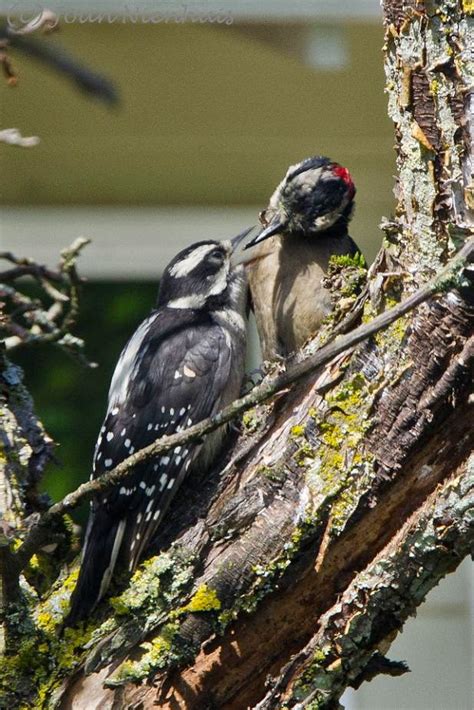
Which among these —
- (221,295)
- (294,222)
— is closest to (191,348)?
(221,295)

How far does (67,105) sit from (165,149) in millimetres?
557

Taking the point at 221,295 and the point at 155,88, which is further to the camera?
the point at 155,88

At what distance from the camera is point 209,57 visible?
17.4ft

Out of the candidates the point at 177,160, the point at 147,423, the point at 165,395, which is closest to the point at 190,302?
the point at 165,395

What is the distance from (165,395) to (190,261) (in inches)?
22.0

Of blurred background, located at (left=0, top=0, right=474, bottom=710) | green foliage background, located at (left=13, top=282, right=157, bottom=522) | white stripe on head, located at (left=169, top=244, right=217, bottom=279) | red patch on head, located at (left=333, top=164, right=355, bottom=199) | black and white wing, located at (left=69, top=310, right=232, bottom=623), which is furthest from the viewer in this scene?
green foliage background, located at (left=13, top=282, right=157, bottom=522)

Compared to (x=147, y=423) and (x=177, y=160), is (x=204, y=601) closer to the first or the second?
(x=147, y=423)

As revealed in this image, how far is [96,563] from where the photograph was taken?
8.79 ft

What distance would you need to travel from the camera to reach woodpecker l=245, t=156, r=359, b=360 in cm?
335

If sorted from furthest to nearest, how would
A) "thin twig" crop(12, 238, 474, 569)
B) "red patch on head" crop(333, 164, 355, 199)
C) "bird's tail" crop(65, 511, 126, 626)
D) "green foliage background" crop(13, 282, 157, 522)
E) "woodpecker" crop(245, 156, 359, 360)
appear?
"green foliage background" crop(13, 282, 157, 522)
"red patch on head" crop(333, 164, 355, 199)
"woodpecker" crop(245, 156, 359, 360)
"bird's tail" crop(65, 511, 126, 626)
"thin twig" crop(12, 238, 474, 569)

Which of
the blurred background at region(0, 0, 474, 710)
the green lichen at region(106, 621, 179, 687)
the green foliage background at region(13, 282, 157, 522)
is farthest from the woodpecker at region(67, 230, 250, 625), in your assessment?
the green foliage background at region(13, 282, 157, 522)

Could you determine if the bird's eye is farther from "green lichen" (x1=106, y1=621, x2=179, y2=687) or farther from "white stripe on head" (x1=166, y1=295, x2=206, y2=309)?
"green lichen" (x1=106, y1=621, x2=179, y2=687)

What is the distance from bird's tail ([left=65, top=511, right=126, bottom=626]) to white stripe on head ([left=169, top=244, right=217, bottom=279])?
91cm

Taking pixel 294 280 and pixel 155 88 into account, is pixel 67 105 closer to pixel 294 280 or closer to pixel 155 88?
pixel 155 88
